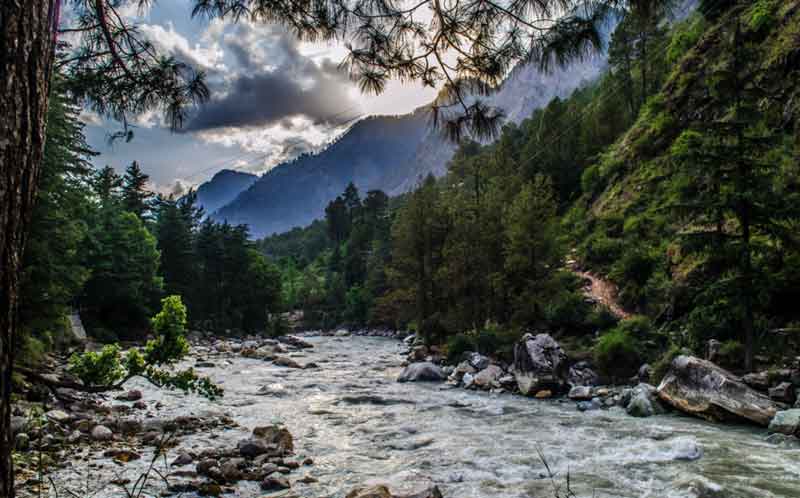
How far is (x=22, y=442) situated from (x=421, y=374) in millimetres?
13664

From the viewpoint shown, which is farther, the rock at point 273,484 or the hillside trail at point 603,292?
the hillside trail at point 603,292

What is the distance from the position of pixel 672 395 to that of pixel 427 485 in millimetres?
7960

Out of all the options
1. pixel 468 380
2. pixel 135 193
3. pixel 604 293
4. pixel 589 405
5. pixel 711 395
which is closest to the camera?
pixel 711 395

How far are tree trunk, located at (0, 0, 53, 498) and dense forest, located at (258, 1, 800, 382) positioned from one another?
4.71 meters

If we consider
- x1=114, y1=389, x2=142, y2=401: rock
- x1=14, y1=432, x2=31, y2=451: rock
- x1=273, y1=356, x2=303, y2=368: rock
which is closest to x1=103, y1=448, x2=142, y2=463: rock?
x1=14, y1=432, x2=31, y2=451: rock

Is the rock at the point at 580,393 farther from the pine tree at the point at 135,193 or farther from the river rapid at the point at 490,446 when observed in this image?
the pine tree at the point at 135,193

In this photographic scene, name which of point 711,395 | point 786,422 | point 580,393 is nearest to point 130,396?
point 580,393

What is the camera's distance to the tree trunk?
4.97 feet

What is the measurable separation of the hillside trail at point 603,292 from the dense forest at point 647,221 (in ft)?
1.58

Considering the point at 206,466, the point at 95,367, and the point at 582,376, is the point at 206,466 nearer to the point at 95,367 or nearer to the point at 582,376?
the point at 95,367

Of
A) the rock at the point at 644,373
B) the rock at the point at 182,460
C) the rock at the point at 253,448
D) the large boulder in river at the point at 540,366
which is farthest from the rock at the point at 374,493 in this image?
the rock at the point at 644,373

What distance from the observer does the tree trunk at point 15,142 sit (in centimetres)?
151

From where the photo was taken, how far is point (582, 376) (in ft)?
51.8

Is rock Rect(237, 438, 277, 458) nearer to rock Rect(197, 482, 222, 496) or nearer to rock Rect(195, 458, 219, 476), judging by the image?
rock Rect(195, 458, 219, 476)
